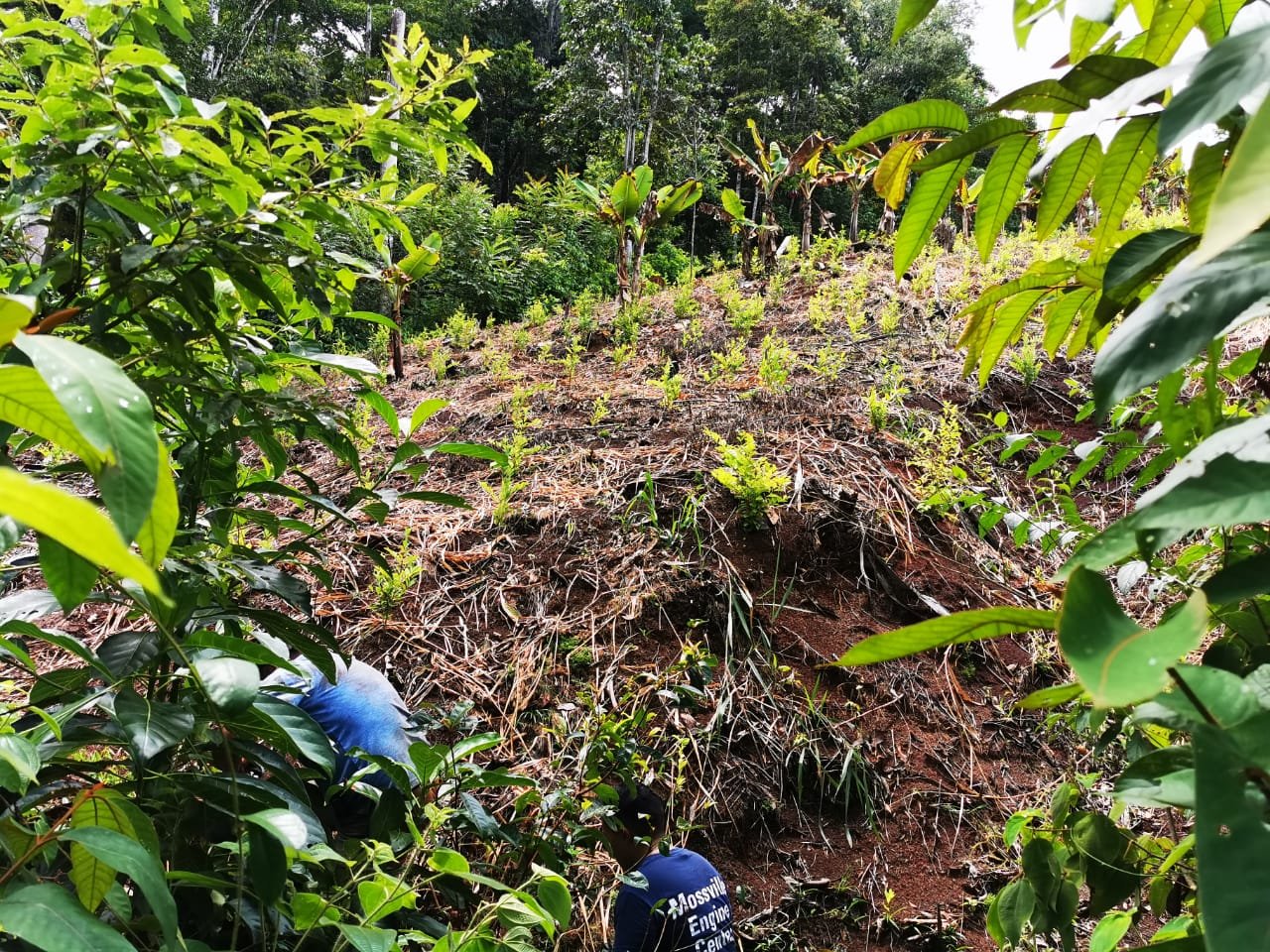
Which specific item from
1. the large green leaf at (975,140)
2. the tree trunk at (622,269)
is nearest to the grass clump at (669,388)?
the tree trunk at (622,269)

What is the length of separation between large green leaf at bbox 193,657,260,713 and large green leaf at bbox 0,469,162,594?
49 centimetres

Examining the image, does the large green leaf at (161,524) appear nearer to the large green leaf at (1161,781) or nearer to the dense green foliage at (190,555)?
the dense green foliage at (190,555)

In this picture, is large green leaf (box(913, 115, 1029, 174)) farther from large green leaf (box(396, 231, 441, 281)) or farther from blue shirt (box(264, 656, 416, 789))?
large green leaf (box(396, 231, 441, 281))

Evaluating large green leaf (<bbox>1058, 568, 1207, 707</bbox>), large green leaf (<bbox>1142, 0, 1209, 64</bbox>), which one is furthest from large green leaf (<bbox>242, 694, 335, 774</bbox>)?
large green leaf (<bbox>1142, 0, 1209, 64</bbox>)

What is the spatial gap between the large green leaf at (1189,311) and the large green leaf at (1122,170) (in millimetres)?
244

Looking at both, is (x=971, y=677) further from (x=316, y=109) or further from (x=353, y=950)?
(x=316, y=109)

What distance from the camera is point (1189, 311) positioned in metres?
0.31

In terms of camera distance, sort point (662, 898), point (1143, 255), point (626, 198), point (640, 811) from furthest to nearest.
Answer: point (626, 198) → point (640, 811) → point (662, 898) → point (1143, 255)

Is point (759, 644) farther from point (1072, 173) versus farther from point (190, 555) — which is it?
point (1072, 173)

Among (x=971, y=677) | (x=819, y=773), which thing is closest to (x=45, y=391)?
(x=819, y=773)

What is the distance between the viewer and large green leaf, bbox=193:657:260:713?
63 cm

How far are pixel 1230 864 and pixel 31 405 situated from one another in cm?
49

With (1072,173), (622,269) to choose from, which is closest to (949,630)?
(1072,173)

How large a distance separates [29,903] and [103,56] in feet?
2.90
